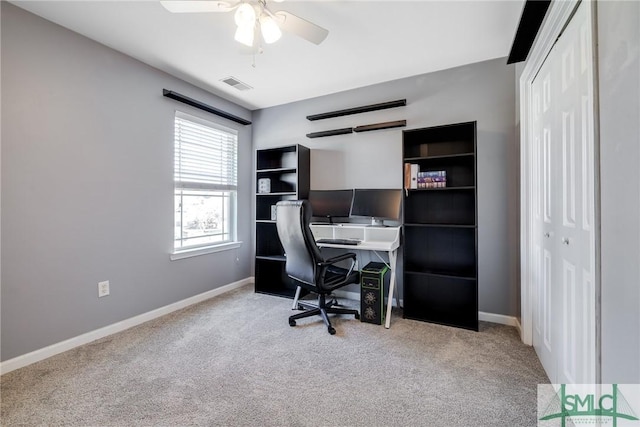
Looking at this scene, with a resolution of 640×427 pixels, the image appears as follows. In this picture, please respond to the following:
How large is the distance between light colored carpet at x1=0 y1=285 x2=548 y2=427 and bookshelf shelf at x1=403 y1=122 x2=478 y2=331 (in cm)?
36

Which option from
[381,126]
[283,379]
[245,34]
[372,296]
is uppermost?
[245,34]

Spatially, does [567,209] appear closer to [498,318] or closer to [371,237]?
[498,318]

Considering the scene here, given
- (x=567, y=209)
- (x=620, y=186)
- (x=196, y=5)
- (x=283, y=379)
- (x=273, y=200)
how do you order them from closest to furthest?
(x=620, y=186), (x=567, y=209), (x=196, y=5), (x=283, y=379), (x=273, y=200)

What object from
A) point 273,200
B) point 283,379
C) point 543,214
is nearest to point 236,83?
point 273,200

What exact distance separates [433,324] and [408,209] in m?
1.16

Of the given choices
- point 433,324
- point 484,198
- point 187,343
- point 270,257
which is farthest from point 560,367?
point 270,257

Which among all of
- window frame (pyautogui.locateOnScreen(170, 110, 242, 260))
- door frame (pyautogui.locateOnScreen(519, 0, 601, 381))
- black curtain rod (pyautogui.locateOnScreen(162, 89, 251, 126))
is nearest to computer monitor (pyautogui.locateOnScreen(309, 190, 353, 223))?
window frame (pyautogui.locateOnScreen(170, 110, 242, 260))

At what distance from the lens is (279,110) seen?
3795mm

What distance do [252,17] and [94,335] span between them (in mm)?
2738

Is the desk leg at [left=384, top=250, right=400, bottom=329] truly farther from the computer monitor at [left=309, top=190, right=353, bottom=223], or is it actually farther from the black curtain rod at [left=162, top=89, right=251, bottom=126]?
the black curtain rod at [left=162, top=89, right=251, bottom=126]

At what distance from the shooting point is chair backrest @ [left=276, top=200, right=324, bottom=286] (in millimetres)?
2260

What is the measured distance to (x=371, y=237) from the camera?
3064 millimetres

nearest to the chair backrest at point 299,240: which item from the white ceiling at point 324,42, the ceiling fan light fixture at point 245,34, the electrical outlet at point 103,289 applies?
the ceiling fan light fixture at point 245,34

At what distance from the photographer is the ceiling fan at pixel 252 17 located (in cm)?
154
